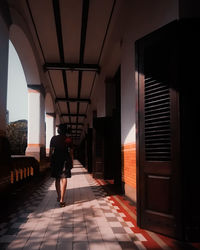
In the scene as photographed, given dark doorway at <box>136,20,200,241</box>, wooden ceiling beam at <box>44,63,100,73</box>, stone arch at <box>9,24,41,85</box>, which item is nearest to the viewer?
dark doorway at <box>136,20,200,241</box>

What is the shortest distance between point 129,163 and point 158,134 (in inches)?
81.7

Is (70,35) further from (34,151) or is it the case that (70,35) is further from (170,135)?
(170,135)

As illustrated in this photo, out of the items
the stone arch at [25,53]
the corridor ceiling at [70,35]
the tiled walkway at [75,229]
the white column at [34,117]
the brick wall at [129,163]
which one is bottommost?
the tiled walkway at [75,229]

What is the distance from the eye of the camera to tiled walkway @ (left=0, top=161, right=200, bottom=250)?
8.34 feet

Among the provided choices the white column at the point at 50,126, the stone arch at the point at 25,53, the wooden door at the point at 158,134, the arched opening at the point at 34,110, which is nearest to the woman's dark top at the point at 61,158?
the wooden door at the point at 158,134

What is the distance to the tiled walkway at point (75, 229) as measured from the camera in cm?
254

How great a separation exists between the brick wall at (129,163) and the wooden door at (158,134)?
1417mm

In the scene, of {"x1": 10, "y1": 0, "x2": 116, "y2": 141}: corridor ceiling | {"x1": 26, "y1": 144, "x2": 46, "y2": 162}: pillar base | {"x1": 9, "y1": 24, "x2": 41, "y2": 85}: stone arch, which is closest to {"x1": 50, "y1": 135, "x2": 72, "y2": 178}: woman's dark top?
{"x1": 9, "y1": 24, "x2": 41, "y2": 85}: stone arch

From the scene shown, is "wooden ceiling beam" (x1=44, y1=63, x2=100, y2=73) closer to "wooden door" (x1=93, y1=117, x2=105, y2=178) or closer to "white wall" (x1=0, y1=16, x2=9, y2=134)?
"wooden door" (x1=93, y1=117, x2=105, y2=178)

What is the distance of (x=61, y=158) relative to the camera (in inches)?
174

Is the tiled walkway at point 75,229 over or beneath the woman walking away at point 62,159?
beneath

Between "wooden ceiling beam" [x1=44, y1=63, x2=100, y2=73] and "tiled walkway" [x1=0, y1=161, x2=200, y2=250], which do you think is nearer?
"tiled walkway" [x1=0, y1=161, x2=200, y2=250]

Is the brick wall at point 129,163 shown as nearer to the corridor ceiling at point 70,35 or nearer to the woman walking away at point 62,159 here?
the woman walking away at point 62,159

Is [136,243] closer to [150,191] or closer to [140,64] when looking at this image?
[150,191]
